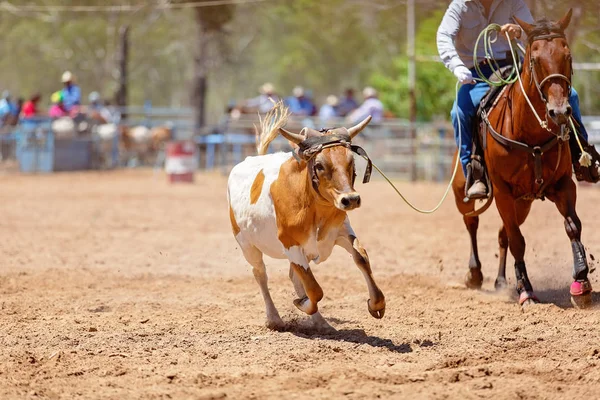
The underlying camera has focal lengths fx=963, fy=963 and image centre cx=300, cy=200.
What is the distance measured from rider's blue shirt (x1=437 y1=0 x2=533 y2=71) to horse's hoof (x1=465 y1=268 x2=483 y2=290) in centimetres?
184

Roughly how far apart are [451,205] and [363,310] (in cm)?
A: 885

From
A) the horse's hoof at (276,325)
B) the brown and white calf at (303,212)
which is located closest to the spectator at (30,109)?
the brown and white calf at (303,212)

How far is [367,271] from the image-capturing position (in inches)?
247

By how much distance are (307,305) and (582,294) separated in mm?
2170

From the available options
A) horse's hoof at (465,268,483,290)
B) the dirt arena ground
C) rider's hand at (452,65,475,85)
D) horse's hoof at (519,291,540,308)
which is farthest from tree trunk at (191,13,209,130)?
horse's hoof at (519,291,540,308)

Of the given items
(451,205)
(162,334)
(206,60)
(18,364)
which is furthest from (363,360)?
(206,60)

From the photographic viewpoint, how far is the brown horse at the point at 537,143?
272 inches

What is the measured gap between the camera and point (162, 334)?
6.62 m

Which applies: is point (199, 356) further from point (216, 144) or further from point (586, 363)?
point (216, 144)

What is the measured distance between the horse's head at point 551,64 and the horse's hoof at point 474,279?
214cm

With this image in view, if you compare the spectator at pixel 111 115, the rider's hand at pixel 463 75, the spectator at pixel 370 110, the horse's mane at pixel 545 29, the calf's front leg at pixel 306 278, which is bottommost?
the calf's front leg at pixel 306 278

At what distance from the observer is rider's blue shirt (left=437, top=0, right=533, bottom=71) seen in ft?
26.8

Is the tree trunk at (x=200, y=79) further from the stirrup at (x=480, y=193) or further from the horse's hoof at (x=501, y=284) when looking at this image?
the stirrup at (x=480, y=193)

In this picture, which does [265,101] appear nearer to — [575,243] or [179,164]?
[179,164]
